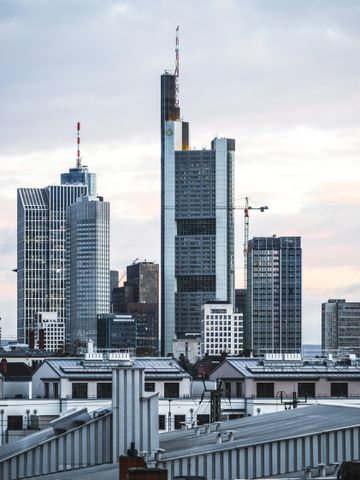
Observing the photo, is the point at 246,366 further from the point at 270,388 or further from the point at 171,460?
the point at 171,460

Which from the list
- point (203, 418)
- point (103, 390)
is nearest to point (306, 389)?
point (203, 418)

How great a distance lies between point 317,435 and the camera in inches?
1594

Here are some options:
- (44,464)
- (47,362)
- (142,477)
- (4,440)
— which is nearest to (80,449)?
(44,464)

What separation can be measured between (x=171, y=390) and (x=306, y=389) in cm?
905

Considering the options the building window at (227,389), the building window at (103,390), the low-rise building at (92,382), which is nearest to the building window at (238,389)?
the building window at (227,389)

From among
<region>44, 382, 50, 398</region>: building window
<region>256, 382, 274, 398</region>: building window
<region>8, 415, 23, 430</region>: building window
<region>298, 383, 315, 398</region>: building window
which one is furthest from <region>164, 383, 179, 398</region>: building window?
<region>8, 415, 23, 430</region>: building window

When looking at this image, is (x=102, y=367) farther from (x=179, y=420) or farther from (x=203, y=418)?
(x=203, y=418)

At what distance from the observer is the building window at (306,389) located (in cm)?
10543

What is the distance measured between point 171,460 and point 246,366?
6902 centimetres

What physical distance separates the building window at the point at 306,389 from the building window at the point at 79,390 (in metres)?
14.2

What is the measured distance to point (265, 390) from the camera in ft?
343

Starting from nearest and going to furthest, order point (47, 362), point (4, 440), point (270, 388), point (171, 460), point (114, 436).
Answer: point (171, 460) < point (114, 436) < point (4, 440) < point (270, 388) < point (47, 362)

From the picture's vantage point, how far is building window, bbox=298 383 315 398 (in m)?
105

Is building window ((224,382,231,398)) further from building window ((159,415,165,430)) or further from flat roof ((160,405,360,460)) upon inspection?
flat roof ((160,405,360,460))
